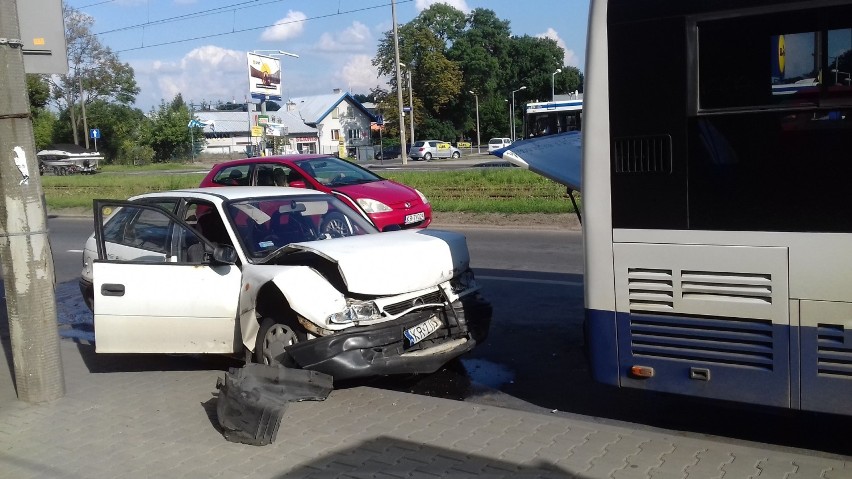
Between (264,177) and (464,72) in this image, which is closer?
(264,177)

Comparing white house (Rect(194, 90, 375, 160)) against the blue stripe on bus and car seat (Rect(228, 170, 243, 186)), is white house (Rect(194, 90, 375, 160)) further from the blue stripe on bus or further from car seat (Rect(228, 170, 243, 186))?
the blue stripe on bus

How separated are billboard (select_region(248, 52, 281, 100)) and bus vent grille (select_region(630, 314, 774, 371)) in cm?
4813

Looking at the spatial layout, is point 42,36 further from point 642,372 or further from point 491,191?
point 491,191

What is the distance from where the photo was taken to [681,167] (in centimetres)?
483

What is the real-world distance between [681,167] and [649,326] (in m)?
0.98

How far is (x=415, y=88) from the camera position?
292ft

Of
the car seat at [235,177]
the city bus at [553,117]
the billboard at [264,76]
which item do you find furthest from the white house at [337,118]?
the car seat at [235,177]

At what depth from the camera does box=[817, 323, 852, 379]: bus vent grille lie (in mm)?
4355

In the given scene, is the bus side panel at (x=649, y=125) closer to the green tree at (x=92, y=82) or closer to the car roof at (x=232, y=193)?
the car roof at (x=232, y=193)

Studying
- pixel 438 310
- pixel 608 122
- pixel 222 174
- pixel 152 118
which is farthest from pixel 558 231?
pixel 152 118

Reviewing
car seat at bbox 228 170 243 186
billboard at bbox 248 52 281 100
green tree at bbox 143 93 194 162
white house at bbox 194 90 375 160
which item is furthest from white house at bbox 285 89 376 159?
car seat at bbox 228 170 243 186

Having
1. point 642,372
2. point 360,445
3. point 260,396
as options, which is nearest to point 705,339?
point 642,372

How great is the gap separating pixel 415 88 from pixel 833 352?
86.2m

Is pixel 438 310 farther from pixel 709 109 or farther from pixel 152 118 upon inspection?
Answer: pixel 152 118
